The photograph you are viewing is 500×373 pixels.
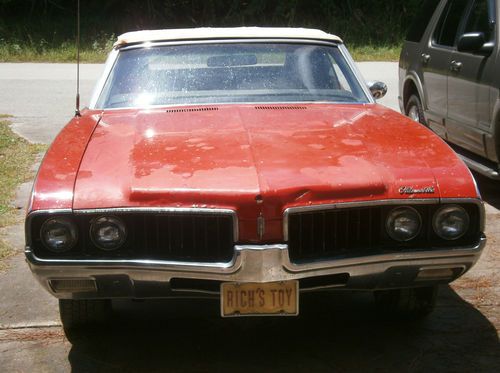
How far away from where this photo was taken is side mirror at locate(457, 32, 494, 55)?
6.53 m

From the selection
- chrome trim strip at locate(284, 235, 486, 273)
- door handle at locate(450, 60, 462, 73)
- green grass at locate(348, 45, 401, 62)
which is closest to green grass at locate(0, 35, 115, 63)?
green grass at locate(348, 45, 401, 62)

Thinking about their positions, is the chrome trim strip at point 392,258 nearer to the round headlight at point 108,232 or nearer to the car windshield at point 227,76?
the round headlight at point 108,232

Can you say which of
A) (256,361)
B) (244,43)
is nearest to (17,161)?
(244,43)

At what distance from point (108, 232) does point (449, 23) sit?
504cm

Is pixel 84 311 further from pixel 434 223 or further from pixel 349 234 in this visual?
pixel 434 223

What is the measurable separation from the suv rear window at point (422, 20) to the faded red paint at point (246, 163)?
3.89 meters

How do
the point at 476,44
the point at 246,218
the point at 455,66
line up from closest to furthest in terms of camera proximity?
the point at 246,218 < the point at 476,44 < the point at 455,66

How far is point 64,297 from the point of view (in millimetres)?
3730

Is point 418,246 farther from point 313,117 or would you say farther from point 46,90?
point 46,90

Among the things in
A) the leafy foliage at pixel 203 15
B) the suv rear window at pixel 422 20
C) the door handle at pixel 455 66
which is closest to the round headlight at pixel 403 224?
the door handle at pixel 455 66

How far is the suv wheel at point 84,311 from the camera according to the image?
408 cm

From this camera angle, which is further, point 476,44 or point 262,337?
point 476,44

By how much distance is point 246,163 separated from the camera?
3748mm

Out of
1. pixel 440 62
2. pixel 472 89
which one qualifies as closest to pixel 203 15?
pixel 440 62
